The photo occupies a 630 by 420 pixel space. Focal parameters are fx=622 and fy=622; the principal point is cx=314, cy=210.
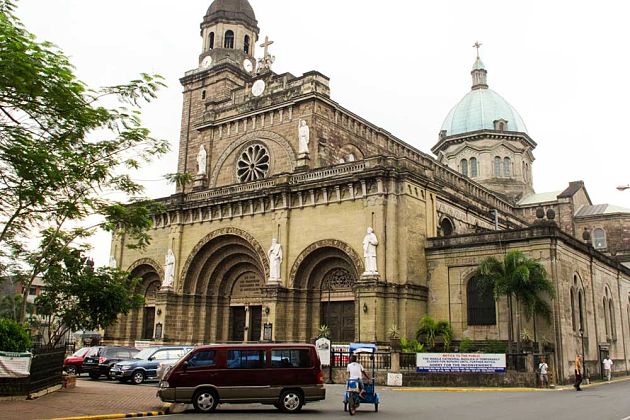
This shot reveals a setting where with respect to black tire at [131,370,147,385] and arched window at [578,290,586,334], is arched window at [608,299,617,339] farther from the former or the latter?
black tire at [131,370,147,385]

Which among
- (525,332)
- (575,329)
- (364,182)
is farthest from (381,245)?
(575,329)

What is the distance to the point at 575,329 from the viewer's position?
3275 centimetres

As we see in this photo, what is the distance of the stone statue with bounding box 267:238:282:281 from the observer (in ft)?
119

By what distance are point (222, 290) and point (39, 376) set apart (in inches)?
887

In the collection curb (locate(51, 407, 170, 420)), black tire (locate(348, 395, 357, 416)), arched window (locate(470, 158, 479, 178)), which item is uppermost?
arched window (locate(470, 158, 479, 178))

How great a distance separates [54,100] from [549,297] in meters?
24.6

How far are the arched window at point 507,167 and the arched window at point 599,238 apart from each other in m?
10.2

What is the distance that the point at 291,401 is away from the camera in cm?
1714

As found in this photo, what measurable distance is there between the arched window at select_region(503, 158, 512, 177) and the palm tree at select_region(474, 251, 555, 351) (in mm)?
35913

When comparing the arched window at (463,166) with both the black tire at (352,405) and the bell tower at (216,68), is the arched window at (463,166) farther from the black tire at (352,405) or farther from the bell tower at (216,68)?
the black tire at (352,405)

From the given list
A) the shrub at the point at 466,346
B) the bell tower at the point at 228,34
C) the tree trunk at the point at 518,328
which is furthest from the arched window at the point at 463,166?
the shrub at the point at 466,346

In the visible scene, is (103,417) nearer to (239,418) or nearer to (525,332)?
(239,418)

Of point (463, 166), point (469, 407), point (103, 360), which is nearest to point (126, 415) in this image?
point (469, 407)

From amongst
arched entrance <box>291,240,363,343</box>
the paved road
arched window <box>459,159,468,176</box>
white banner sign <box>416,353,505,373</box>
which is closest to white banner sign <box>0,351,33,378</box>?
the paved road
